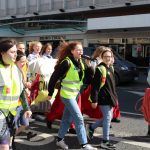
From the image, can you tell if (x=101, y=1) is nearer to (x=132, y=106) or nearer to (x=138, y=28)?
(x=138, y=28)

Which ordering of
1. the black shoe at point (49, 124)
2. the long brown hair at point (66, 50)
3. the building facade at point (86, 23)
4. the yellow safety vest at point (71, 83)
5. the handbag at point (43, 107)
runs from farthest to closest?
the building facade at point (86, 23) < the handbag at point (43, 107) < the black shoe at point (49, 124) < the long brown hair at point (66, 50) < the yellow safety vest at point (71, 83)

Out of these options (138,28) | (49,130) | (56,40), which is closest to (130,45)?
(138,28)

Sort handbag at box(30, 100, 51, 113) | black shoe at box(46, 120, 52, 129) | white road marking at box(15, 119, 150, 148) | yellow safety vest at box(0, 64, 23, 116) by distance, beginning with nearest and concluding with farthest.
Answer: yellow safety vest at box(0, 64, 23, 116)
white road marking at box(15, 119, 150, 148)
black shoe at box(46, 120, 52, 129)
handbag at box(30, 100, 51, 113)

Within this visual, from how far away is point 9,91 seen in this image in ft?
13.6

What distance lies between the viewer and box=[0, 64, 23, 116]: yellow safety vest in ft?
13.6

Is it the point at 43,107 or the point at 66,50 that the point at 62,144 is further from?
the point at 43,107

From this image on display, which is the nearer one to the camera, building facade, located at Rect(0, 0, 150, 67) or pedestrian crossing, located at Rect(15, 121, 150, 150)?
pedestrian crossing, located at Rect(15, 121, 150, 150)

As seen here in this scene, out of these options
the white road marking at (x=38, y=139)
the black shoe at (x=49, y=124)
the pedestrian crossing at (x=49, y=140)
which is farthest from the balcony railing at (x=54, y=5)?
the white road marking at (x=38, y=139)

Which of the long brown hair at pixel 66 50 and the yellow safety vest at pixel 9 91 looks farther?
the long brown hair at pixel 66 50

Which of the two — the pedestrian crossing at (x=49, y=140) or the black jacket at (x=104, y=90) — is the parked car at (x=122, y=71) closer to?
the pedestrian crossing at (x=49, y=140)

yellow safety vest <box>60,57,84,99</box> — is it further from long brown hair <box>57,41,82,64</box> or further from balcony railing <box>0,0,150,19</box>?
balcony railing <box>0,0,150,19</box>

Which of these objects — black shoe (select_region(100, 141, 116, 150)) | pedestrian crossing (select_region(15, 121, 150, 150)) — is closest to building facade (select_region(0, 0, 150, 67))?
pedestrian crossing (select_region(15, 121, 150, 150))

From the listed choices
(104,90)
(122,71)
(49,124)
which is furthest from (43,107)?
(122,71)

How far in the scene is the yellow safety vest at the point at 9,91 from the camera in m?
4.14
